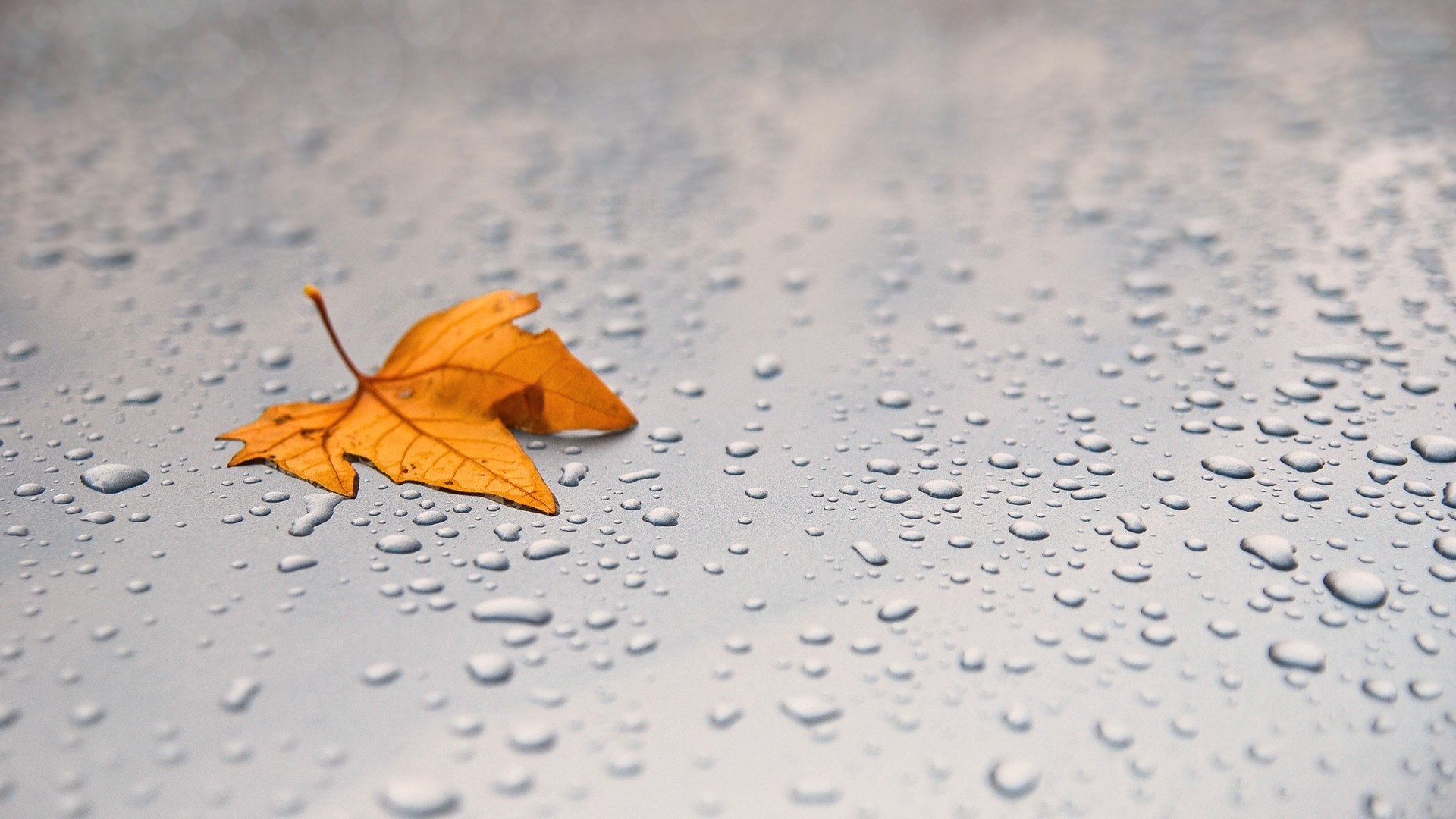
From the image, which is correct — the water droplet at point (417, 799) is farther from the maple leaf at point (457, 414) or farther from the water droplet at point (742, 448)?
the water droplet at point (742, 448)

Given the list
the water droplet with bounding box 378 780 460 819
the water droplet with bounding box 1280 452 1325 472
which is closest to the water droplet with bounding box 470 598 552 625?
the water droplet with bounding box 378 780 460 819

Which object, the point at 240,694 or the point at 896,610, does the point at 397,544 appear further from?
the point at 896,610

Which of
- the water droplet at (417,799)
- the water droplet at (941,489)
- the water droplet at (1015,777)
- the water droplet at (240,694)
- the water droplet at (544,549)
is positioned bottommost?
the water droplet at (941,489)

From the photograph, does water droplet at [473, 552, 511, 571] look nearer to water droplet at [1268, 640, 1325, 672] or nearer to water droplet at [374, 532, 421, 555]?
water droplet at [374, 532, 421, 555]

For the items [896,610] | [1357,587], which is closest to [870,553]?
[896,610]

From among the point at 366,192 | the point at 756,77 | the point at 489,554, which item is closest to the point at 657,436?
the point at 489,554

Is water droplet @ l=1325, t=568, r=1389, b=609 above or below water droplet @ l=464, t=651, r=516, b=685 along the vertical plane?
below

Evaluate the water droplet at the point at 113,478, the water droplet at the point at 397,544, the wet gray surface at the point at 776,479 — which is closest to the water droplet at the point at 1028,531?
the wet gray surface at the point at 776,479
